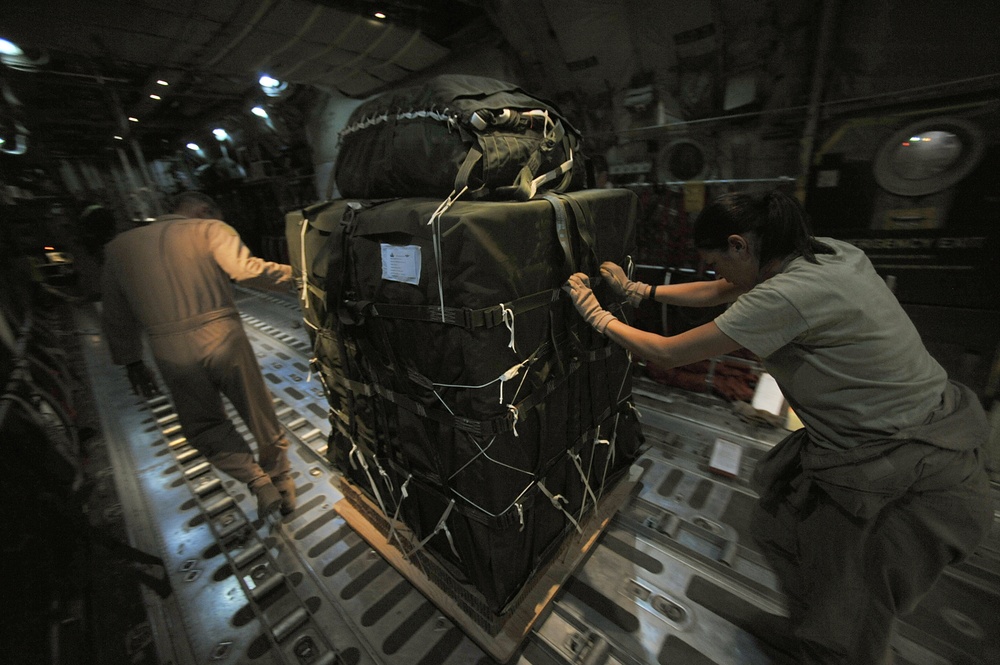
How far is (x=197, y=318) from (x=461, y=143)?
198cm

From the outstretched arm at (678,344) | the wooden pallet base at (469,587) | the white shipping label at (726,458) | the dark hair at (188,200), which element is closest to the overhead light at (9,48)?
the dark hair at (188,200)

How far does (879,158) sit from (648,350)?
2802mm

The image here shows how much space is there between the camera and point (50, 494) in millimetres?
1798

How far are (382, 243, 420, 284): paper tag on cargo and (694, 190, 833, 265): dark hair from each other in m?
1.10

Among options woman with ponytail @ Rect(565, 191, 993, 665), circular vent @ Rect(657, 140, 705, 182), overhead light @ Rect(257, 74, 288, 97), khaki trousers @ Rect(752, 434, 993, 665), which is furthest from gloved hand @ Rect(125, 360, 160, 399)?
circular vent @ Rect(657, 140, 705, 182)

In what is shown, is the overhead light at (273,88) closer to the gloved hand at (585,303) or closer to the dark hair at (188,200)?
the dark hair at (188,200)

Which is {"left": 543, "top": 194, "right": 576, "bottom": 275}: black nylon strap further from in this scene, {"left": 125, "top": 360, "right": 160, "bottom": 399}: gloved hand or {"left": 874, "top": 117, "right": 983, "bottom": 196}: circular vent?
{"left": 125, "top": 360, "right": 160, "bottom": 399}: gloved hand

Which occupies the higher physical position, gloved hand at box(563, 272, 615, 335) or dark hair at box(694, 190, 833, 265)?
dark hair at box(694, 190, 833, 265)

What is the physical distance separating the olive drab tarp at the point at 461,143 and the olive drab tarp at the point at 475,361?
12cm

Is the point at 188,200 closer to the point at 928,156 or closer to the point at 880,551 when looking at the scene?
the point at 880,551

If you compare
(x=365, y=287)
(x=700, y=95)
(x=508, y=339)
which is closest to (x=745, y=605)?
(x=508, y=339)

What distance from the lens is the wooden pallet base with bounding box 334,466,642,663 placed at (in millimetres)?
1654

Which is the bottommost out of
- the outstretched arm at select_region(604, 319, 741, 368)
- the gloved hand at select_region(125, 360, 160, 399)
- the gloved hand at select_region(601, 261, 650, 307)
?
the gloved hand at select_region(125, 360, 160, 399)

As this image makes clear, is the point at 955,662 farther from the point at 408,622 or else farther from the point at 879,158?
the point at 879,158
